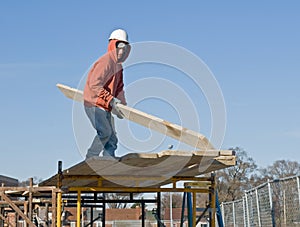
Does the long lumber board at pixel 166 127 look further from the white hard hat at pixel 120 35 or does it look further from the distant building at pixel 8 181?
the distant building at pixel 8 181

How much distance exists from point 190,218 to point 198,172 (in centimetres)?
150

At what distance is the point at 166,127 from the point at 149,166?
648mm

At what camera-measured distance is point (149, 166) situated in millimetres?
8633

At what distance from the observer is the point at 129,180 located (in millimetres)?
9758

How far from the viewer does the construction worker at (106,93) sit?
28.6 ft

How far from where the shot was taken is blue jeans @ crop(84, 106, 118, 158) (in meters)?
8.84

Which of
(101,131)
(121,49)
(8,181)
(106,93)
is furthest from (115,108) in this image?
(8,181)

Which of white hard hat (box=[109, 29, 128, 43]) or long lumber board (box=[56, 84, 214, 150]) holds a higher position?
white hard hat (box=[109, 29, 128, 43])

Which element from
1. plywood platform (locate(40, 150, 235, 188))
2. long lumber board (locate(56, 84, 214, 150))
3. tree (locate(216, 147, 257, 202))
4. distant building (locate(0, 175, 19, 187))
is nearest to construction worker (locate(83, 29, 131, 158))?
long lumber board (locate(56, 84, 214, 150))

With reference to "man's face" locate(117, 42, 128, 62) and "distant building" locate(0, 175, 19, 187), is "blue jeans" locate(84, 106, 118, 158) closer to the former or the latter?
"man's face" locate(117, 42, 128, 62)

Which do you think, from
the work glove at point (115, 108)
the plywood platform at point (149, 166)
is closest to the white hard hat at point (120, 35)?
the work glove at point (115, 108)

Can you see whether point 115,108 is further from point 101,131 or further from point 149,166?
point 149,166

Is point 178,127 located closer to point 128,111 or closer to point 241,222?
point 128,111

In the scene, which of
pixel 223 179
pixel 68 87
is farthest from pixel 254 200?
pixel 223 179
